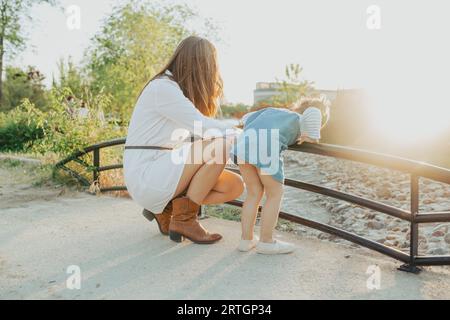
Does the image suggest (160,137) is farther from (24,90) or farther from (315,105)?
(24,90)

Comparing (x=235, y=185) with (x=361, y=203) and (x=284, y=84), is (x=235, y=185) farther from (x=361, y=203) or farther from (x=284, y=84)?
(x=284, y=84)

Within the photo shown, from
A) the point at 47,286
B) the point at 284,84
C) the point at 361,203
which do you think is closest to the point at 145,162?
the point at 47,286

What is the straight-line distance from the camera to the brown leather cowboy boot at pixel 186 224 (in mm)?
3385

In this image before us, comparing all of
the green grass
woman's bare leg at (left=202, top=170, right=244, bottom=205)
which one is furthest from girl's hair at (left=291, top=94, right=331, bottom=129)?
the green grass

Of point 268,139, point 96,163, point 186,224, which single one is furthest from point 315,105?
point 96,163

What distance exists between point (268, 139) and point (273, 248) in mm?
699

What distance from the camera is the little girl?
3055mm

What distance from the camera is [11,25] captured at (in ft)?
67.0

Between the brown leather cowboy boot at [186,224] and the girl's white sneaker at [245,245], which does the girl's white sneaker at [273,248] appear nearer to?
the girl's white sneaker at [245,245]

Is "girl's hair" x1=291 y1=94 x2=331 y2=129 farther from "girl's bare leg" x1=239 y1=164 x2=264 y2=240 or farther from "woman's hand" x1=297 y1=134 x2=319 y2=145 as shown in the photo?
"girl's bare leg" x1=239 y1=164 x2=264 y2=240

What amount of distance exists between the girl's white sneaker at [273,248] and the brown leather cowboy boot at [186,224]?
1.27ft

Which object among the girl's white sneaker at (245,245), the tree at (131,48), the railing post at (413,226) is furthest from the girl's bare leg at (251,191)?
the tree at (131,48)

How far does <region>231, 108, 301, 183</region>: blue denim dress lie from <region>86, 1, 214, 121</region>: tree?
14.4 metres

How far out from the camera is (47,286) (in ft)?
9.07
